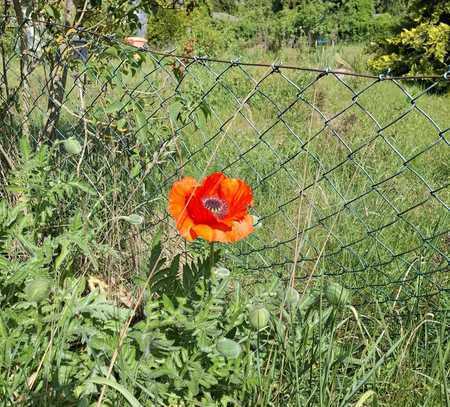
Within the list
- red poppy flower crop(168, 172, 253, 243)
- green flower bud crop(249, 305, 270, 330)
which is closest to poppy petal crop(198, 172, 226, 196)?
red poppy flower crop(168, 172, 253, 243)

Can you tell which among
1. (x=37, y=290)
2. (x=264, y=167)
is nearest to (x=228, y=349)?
(x=37, y=290)

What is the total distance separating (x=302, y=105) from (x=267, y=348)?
366 centimetres

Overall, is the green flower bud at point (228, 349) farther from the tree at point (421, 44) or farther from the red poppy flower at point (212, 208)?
the tree at point (421, 44)

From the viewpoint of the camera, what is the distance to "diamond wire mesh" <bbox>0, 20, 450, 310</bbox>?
1768mm

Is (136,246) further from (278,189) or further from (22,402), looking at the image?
(278,189)

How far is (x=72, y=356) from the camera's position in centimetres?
134

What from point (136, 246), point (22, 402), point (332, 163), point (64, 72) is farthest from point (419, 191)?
point (22, 402)

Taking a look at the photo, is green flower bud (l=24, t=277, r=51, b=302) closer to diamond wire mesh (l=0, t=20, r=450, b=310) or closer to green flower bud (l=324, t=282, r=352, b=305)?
diamond wire mesh (l=0, t=20, r=450, b=310)

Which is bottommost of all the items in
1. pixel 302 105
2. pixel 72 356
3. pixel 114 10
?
pixel 302 105

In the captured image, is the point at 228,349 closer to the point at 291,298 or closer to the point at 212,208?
the point at 291,298

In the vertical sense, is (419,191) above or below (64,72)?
below

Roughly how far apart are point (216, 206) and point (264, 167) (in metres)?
2.21

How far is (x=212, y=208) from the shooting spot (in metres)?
1.21

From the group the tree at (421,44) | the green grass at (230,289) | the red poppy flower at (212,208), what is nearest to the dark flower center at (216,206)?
the red poppy flower at (212,208)
